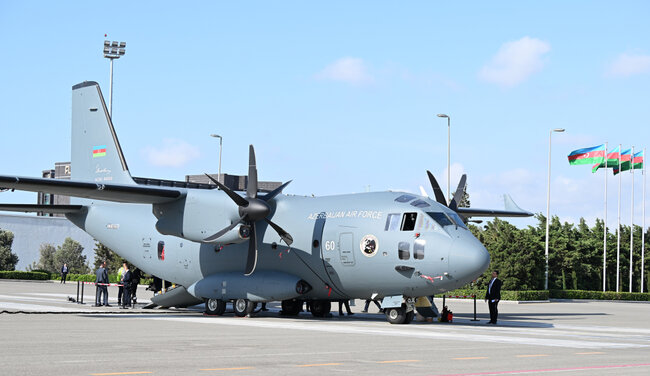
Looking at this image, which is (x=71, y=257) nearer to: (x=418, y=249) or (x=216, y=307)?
(x=216, y=307)

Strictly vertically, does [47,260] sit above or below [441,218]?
below

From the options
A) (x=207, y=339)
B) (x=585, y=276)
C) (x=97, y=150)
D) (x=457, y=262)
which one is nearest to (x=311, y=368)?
(x=207, y=339)

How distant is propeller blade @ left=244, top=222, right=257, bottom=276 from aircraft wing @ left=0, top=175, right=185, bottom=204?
277cm

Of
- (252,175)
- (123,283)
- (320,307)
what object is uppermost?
(252,175)

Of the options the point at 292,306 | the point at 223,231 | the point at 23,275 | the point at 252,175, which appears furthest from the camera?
the point at 23,275

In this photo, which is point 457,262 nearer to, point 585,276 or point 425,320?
point 425,320

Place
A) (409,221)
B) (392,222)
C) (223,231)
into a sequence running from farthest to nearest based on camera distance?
(223,231), (392,222), (409,221)

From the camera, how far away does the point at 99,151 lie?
32906 millimetres

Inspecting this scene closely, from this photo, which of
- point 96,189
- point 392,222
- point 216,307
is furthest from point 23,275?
point 392,222

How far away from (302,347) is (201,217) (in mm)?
10921

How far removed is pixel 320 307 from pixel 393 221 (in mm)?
5101

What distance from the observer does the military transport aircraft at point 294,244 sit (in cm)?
2431

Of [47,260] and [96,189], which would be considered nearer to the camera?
[96,189]

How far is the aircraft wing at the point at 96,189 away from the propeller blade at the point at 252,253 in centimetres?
277
